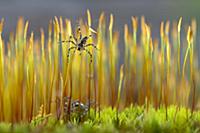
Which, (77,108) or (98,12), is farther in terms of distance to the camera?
(98,12)

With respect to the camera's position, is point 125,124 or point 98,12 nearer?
point 125,124

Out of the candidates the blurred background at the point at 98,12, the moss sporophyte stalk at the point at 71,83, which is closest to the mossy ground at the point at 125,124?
the moss sporophyte stalk at the point at 71,83

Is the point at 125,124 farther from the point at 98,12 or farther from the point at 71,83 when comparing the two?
the point at 98,12

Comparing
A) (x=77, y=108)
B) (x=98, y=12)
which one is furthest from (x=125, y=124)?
(x=98, y=12)

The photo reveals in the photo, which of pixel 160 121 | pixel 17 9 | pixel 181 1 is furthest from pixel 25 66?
pixel 181 1

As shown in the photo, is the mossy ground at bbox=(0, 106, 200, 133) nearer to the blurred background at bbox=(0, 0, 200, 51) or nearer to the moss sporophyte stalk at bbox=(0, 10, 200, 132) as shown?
the moss sporophyte stalk at bbox=(0, 10, 200, 132)

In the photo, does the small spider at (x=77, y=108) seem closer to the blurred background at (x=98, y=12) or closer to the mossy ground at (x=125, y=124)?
the mossy ground at (x=125, y=124)

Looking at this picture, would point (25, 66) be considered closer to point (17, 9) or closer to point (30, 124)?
point (30, 124)

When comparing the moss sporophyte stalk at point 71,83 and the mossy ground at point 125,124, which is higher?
the moss sporophyte stalk at point 71,83

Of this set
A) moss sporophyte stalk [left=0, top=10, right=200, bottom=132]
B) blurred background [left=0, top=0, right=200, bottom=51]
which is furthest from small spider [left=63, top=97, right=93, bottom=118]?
blurred background [left=0, top=0, right=200, bottom=51]
